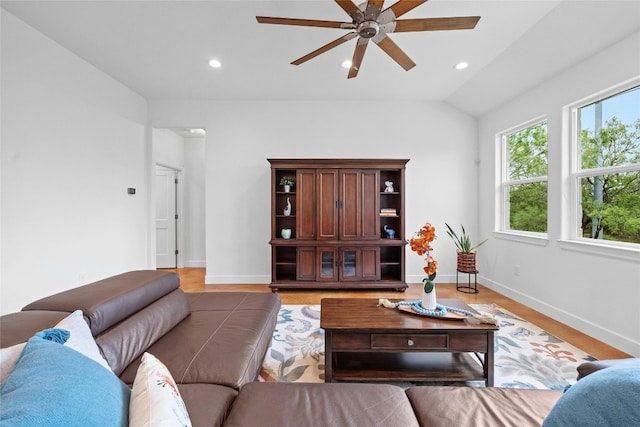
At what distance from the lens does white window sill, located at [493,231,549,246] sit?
3122 millimetres

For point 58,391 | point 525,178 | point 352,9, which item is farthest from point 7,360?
point 525,178

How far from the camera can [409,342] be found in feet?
5.48

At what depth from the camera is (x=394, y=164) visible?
3898 millimetres

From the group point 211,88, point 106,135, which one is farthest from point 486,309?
point 106,135

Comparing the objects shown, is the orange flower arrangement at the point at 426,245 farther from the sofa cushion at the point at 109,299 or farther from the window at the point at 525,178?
the window at the point at 525,178

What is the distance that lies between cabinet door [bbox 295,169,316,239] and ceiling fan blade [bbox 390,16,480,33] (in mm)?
2259

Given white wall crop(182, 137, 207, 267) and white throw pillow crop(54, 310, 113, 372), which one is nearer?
white throw pillow crop(54, 310, 113, 372)

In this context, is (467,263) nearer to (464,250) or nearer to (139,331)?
(464,250)

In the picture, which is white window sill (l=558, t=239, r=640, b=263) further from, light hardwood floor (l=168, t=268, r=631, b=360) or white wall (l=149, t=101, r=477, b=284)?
white wall (l=149, t=101, r=477, b=284)

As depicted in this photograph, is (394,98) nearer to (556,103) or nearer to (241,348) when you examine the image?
(556,103)

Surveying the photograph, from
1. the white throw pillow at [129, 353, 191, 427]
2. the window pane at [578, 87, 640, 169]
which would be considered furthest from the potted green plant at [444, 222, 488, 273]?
the white throw pillow at [129, 353, 191, 427]

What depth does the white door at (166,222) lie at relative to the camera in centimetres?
539

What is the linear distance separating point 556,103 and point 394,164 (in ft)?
6.11

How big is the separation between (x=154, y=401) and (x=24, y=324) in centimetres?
78
